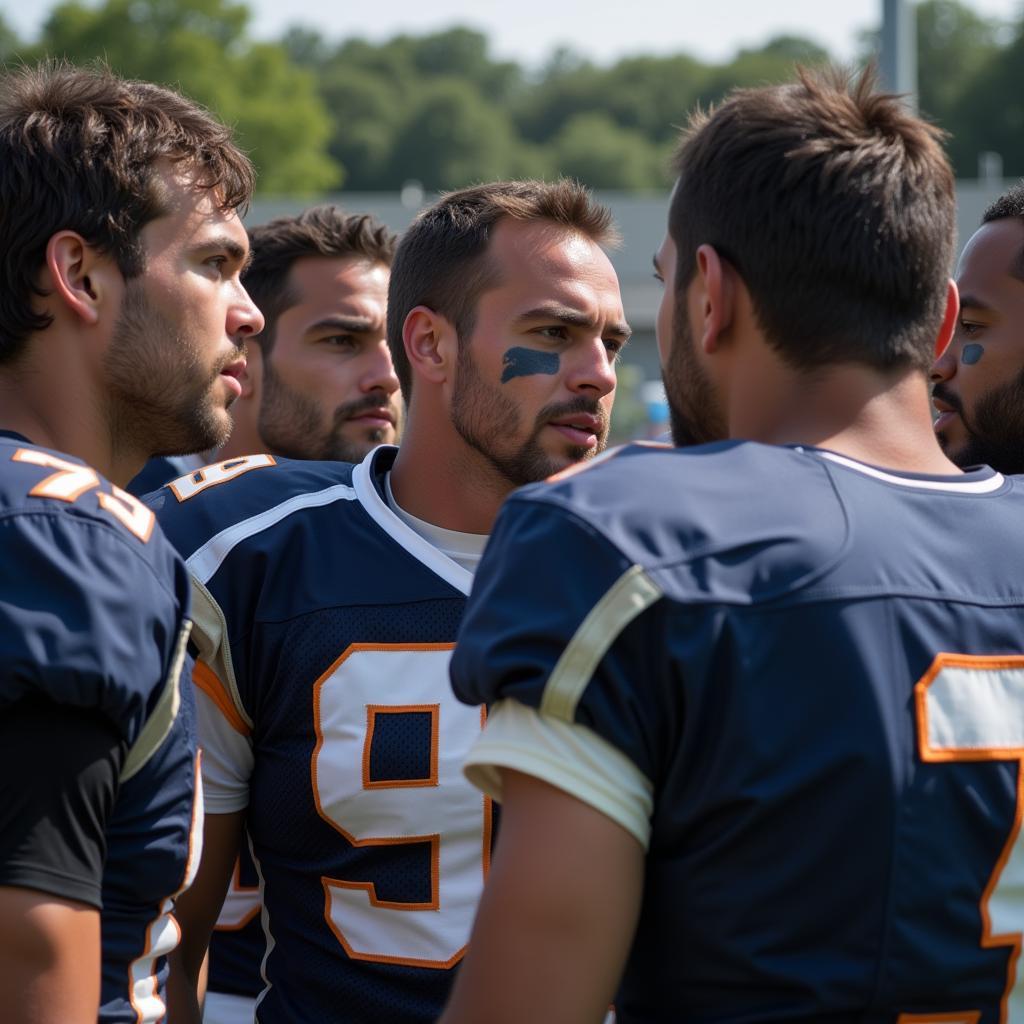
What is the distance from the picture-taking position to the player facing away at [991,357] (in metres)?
2.98

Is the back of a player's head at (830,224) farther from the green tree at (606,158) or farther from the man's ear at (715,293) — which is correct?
the green tree at (606,158)

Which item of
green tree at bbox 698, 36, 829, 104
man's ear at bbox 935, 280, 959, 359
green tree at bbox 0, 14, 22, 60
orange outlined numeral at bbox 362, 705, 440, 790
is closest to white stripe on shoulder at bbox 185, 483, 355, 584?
orange outlined numeral at bbox 362, 705, 440, 790

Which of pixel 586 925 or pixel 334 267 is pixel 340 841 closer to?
pixel 586 925

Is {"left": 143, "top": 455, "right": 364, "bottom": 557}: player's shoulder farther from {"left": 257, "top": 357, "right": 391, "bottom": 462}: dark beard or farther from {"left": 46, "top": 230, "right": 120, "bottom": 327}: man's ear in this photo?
{"left": 257, "top": 357, "right": 391, "bottom": 462}: dark beard

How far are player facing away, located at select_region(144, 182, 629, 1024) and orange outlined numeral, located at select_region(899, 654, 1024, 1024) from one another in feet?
3.48

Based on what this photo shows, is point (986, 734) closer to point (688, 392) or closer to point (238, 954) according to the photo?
point (688, 392)

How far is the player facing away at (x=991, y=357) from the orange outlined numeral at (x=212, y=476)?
1507 mm

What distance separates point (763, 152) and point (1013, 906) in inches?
37.1

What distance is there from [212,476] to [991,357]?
1.67 meters

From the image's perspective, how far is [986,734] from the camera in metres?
1.61

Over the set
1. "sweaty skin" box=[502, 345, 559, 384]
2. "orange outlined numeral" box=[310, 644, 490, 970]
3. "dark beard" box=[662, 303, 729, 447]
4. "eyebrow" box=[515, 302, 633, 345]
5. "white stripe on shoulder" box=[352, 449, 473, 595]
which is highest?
"dark beard" box=[662, 303, 729, 447]

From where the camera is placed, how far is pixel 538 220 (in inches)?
123

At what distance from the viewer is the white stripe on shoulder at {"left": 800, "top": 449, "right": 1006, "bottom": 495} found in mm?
1645

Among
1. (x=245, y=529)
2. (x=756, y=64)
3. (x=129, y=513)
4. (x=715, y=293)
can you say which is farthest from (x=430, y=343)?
(x=756, y=64)
